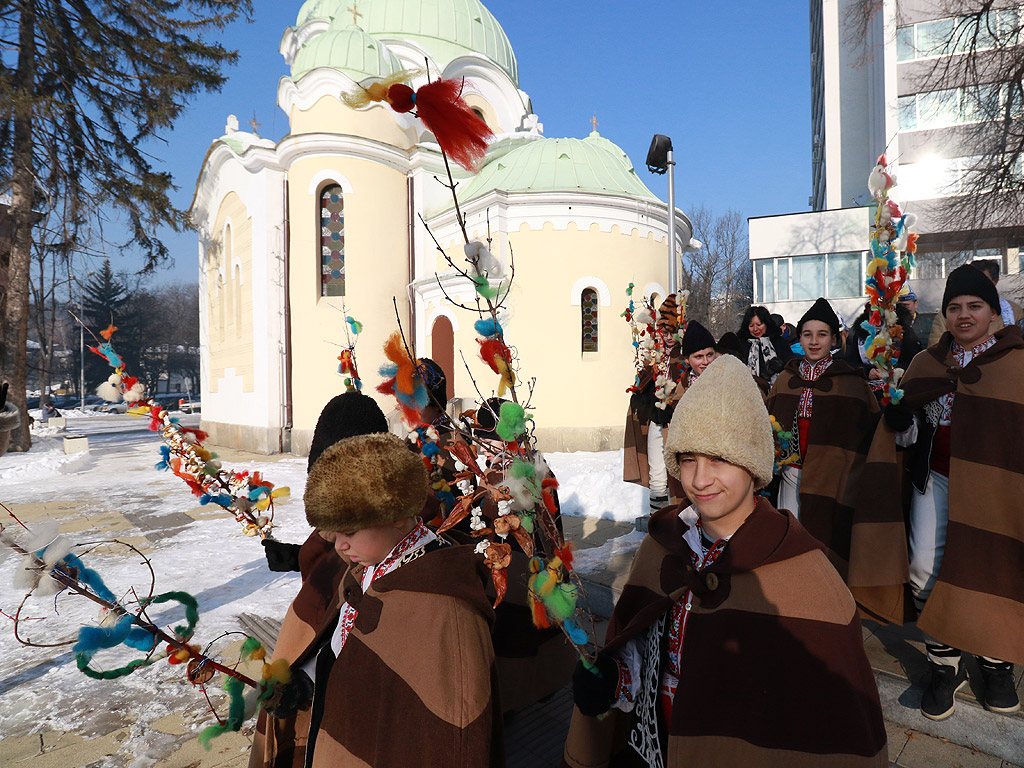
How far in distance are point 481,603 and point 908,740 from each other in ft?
8.53

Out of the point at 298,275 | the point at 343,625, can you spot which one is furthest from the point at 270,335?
the point at 343,625

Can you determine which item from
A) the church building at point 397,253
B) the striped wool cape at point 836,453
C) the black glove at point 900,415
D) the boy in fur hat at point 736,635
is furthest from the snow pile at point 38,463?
the black glove at point 900,415

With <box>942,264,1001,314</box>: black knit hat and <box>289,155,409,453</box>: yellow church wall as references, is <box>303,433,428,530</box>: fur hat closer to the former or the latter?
<box>942,264,1001,314</box>: black knit hat

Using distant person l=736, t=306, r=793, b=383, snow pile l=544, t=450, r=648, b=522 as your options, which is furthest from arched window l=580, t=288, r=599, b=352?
distant person l=736, t=306, r=793, b=383

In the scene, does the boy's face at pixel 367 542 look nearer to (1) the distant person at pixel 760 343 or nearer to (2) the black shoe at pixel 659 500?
(2) the black shoe at pixel 659 500

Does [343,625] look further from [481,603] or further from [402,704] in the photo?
[481,603]

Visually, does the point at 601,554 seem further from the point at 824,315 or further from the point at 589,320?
the point at 589,320

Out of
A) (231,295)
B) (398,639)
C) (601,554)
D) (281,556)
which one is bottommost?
(601,554)

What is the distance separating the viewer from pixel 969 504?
9.62 feet

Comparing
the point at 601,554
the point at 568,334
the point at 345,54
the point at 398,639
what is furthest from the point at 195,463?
the point at 345,54

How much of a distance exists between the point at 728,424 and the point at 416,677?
117cm

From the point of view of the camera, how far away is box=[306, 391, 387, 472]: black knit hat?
94.7 inches

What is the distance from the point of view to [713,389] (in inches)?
69.7

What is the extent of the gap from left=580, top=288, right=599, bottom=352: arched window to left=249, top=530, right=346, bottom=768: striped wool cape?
1254cm
